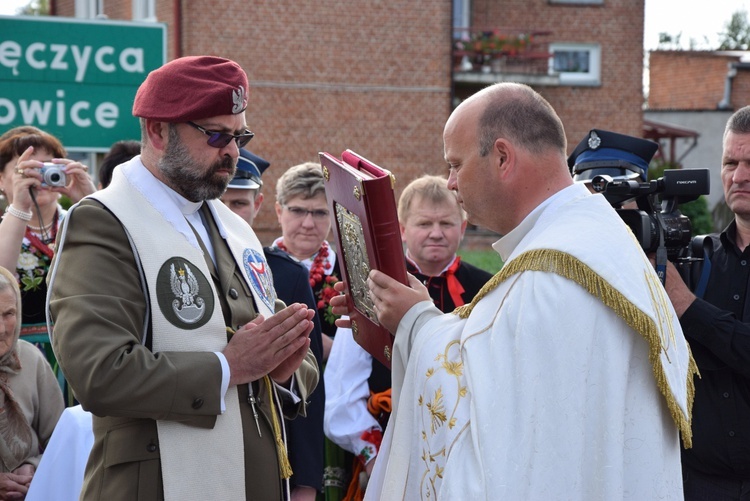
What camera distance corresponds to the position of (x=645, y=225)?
3.47 metres

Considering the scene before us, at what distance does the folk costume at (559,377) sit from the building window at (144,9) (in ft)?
61.0

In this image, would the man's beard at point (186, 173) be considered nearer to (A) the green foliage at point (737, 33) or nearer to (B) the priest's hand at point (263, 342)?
(B) the priest's hand at point (263, 342)

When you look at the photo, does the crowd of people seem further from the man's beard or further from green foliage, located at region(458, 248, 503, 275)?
green foliage, located at region(458, 248, 503, 275)

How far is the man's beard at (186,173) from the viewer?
9.68 ft

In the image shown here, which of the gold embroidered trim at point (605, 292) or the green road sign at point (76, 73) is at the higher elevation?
the green road sign at point (76, 73)

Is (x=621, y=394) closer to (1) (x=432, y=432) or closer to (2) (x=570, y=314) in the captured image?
(2) (x=570, y=314)

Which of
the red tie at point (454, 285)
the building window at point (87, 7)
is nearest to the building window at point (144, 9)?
the building window at point (87, 7)

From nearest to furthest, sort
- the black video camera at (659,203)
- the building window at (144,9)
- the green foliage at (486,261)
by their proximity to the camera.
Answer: the black video camera at (659,203) → the green foliage at (486,261) → the building window at (144,9)

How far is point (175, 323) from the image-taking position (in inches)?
109

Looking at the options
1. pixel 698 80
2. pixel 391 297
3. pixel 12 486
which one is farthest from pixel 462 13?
pixel 391 297

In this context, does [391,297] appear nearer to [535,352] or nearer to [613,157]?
[535,352]

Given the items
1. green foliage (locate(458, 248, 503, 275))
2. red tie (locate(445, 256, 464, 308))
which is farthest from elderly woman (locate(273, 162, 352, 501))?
green foliage (locate(458, 248, 503, 275))

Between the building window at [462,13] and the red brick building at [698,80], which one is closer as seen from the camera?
the building window at [462,13]

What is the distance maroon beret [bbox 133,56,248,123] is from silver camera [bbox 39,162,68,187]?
1741mm
